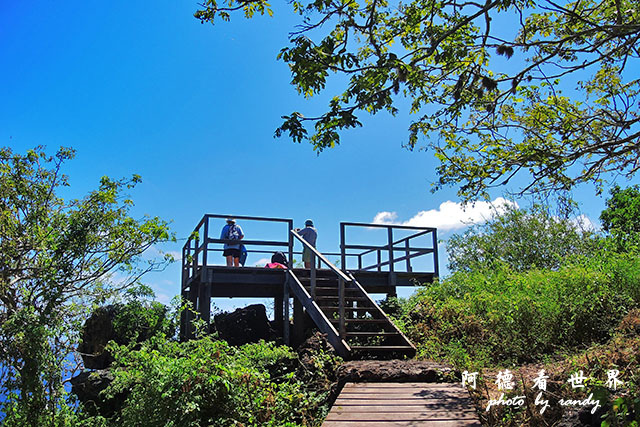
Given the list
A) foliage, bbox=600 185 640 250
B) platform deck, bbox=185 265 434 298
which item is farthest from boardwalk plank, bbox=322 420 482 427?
foliage, bbox=600 185 640 250

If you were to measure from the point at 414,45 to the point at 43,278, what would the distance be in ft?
19.8

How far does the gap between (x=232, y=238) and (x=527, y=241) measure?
876 cm

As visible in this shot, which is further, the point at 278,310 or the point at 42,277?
the point at 278,310

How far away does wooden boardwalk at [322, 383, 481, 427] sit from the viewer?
14.7 ft

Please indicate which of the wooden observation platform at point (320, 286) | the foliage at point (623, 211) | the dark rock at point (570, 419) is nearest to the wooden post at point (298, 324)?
the wooden observation platform at point (320, 286)

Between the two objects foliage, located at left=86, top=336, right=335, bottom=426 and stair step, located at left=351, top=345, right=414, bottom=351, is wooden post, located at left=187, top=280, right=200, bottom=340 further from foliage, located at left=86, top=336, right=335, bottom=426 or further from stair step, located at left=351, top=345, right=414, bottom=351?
foliage, located at left=86, top=336, right=335, bottom=426

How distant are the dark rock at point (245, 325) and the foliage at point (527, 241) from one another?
5.87m

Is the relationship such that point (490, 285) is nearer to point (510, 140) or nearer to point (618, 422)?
point (510, 140)

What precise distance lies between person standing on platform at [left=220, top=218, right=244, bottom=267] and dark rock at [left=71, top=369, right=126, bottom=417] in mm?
4237

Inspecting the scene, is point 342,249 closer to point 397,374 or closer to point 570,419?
point 397,374

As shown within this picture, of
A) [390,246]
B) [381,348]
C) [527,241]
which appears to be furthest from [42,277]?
[527,241]

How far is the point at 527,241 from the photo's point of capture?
1451cm

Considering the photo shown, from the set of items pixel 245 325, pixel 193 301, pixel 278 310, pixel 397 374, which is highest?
pixel 193 301

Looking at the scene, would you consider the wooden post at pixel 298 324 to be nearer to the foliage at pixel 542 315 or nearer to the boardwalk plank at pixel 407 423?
the foliage at pixel 542 315
